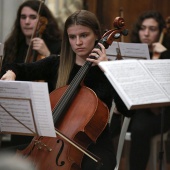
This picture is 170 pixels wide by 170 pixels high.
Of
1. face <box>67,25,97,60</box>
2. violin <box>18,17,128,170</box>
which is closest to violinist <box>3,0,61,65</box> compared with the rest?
face <box>67,25,97,60</box>

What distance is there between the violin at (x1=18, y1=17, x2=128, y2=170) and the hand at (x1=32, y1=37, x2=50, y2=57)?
88 centimetres

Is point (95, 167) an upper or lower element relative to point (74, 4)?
lower

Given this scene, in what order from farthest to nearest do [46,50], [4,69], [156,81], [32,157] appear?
[46,50] → [4,69] → [32,157] → [156,81]

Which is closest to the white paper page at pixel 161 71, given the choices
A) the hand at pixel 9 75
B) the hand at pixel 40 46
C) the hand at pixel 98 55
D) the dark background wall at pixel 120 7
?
the hand at pixel 98 55

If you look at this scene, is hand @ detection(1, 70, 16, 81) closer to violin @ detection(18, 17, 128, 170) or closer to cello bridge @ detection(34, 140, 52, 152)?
violin @ detection(18, 17, 128, 170)

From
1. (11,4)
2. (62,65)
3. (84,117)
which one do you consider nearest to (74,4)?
(11,4)

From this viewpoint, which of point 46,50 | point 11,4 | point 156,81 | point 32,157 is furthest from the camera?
point 11,4

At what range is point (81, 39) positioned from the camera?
2027 mm

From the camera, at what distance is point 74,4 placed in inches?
150

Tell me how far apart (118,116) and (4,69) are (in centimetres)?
98

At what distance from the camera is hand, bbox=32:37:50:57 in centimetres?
281

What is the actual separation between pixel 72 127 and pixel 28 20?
130 centimetres

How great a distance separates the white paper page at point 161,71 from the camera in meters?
1.61

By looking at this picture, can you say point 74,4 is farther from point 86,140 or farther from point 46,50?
point 86,140
